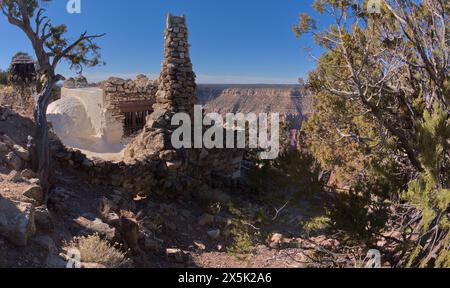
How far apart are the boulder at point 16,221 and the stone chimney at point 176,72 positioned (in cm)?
533

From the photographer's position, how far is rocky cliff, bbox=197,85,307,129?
39.9 m

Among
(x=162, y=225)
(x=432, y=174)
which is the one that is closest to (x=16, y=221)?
(x=162, y=225)

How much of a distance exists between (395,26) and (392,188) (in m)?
3.01

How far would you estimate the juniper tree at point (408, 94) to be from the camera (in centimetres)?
440

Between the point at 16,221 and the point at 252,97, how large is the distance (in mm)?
42102

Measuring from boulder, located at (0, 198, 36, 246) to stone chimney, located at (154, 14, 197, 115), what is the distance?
5334mm

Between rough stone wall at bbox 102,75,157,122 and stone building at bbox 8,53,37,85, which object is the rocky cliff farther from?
rough stone wall at bbox 102,75,157,122

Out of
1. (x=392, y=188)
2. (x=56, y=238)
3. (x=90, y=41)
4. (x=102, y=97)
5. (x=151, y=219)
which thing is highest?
(x=90, y=41)

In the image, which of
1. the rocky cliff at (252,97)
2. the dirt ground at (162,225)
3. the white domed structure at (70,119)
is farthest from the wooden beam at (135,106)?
the rocky cliff at (252,97)

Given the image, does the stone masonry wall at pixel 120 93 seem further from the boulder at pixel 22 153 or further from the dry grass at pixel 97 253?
the dry grass at pixel 97 253

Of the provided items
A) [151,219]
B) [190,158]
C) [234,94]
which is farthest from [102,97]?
[234,94]

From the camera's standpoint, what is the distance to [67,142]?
12.3 metres

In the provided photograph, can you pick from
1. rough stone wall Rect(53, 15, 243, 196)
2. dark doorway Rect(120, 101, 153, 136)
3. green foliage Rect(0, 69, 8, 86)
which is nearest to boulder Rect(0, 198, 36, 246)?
rough stone wall Rect(53, 15, 243, 196)

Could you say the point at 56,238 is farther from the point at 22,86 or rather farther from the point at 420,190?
the point at 22,86
